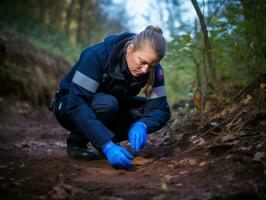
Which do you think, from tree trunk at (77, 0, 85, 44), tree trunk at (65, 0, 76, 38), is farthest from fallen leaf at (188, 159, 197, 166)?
tree trunk at (77, 0, 85, 44)

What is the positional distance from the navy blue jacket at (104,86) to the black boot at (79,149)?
17.9 inches

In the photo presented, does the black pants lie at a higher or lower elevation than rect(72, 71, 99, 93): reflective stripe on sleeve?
lower

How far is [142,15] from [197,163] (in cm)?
444

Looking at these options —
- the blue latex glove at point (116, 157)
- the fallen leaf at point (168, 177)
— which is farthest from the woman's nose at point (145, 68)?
the fallen leaf at point (168, 177)

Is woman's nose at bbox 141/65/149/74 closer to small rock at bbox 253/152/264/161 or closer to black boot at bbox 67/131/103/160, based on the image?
black boot at bbox 67/131/103/160

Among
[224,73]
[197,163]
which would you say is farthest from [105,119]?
[224,73]

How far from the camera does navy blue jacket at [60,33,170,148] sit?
279 centimetres

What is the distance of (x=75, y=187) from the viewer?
219cm

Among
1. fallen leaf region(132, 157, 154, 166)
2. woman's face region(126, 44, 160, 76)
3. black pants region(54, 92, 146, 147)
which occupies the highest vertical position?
woman's face region(126, 44, 160, 76)

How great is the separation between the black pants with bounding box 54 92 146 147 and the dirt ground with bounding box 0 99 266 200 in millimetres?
285

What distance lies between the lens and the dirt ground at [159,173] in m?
1.95

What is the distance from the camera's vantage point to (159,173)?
254 cm

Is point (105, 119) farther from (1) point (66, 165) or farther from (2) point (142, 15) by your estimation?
(2) point (142, 15)

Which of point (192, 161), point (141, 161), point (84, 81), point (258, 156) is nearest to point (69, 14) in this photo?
point (84, 81)
